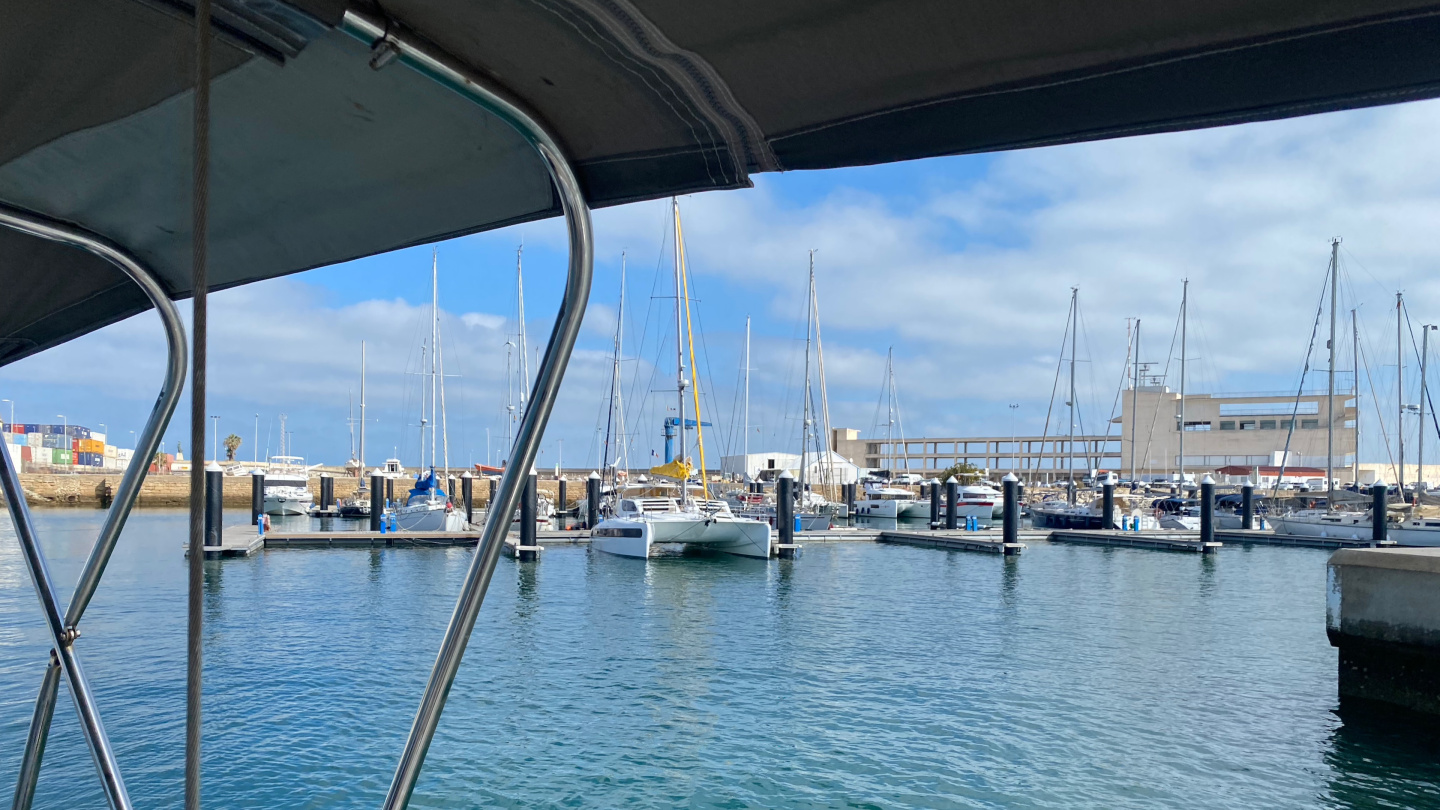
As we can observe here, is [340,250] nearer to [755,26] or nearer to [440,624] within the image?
[755,26]

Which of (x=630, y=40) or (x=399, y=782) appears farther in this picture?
(x=399, y=782)

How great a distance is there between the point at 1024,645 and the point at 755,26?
1505 centimetres

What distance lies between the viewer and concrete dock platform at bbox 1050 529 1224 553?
3086cm

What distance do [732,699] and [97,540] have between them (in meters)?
9.56

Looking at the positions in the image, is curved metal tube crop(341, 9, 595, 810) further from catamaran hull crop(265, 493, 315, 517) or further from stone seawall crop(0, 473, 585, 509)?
stone seawall crop(0, 473, 585, 509)

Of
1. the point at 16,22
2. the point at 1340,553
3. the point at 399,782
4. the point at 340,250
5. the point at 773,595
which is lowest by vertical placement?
the point at 773,595

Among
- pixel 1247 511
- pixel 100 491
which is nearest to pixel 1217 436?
pixel 1247 511

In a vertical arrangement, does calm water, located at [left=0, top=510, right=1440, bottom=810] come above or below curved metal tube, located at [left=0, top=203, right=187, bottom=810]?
below

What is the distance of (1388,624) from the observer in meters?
10.1

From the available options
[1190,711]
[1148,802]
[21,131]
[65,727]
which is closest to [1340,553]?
[1190,711]

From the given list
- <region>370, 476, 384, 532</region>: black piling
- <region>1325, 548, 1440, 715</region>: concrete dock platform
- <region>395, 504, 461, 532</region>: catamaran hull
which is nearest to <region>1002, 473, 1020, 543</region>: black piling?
<region>1325, 548, 1440, 715</region>: concrete dock platform

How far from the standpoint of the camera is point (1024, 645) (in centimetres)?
1488

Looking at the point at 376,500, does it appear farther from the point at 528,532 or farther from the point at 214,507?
the point at 528,532

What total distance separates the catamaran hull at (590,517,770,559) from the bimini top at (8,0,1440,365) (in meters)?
24.0
